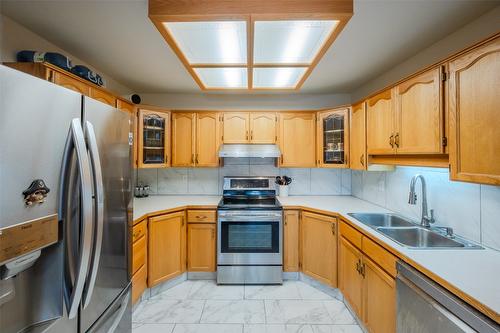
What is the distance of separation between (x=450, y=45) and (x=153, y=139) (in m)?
3.08

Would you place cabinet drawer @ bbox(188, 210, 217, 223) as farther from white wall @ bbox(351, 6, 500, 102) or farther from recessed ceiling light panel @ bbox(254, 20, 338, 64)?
white wall @ bbox(351, 6, 500, 102)

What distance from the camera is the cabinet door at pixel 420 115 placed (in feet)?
4.70

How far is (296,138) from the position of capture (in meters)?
3.07

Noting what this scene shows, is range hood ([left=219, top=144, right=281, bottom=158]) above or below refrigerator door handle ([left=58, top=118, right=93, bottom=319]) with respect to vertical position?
above

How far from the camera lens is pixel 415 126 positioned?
1637 mm

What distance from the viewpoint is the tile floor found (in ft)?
6.46

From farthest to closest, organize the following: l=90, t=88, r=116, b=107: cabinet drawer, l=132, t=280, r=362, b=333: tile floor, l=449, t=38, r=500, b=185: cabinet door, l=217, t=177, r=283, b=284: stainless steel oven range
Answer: l=217, t=177, r=283, b=284: stainless steel oven range → l=132, t=280, r=362, b=333: tile floor → l=90, t=88, r=116, b=107: cabinet drawer → l=449, t=38, r=500, b=185: cabinet door

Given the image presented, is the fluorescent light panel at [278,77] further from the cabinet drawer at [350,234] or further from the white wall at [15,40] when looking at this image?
the white wall at [15,40]

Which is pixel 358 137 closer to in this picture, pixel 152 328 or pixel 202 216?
pixel 202 216

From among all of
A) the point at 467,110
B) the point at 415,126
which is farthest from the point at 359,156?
the point at 467,110

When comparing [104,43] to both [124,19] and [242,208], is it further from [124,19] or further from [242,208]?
[242,208]

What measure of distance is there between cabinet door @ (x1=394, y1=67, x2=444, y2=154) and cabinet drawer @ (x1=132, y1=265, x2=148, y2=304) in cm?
254

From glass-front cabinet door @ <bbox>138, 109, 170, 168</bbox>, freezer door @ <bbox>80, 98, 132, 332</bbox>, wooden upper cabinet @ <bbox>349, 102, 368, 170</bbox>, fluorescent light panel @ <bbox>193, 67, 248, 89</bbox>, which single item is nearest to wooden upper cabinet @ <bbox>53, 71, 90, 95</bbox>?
freezer door @ <bbox>80, 98, 132, 332</bbox>

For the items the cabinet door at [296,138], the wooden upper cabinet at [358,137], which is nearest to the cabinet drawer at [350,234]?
the wooden upper cabinet at [358,137]
